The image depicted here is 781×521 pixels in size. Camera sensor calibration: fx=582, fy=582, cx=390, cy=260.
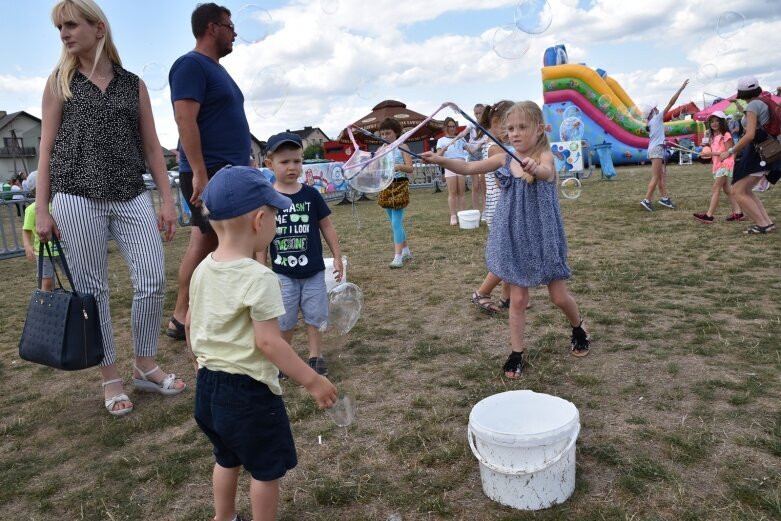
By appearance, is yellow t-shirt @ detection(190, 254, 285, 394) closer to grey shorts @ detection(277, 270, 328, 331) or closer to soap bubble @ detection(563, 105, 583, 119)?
grey shorts @ detection(277, 270, 328, 331)

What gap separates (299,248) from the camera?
3.71m

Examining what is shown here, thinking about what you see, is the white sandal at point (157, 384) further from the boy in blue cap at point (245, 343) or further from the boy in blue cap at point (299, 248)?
the boy in blue cap at point (245, 343)

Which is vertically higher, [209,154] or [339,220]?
[209,154]

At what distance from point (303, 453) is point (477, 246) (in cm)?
552

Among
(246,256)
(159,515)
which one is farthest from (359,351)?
(246,256)

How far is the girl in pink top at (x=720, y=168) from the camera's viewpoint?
857cm

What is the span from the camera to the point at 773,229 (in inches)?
295

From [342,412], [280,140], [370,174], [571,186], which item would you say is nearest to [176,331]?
[280,140]

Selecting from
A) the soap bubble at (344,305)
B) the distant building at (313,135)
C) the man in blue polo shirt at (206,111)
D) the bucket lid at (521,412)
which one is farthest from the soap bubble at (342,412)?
the distant building at (313,135)

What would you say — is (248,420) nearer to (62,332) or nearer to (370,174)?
(62,332)

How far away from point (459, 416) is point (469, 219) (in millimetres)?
6627

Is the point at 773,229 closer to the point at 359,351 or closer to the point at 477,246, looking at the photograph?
the point at 477,246

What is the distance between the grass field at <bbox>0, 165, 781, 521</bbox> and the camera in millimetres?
2391

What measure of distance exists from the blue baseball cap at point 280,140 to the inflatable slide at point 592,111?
18268 mm
